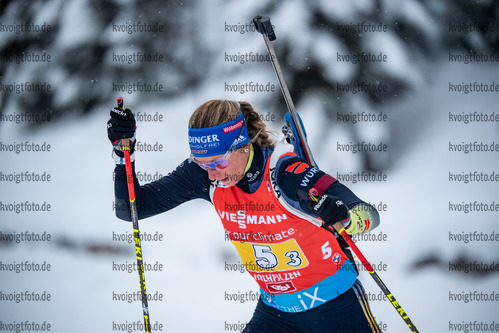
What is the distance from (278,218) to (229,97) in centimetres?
434

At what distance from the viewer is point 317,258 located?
2.06 meters

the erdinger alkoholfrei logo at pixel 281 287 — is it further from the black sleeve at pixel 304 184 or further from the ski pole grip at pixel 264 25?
the ski pole grip at pixel 264 25

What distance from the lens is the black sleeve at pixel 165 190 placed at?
2271 millimetres

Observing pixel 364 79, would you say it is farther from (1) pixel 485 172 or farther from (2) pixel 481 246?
(2) pixel 481 246

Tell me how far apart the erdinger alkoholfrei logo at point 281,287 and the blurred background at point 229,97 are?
2.60 metres

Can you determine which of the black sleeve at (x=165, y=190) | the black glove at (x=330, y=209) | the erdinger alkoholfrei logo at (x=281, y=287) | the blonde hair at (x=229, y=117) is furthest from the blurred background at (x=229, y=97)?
the black glove at (x=330, y=209)

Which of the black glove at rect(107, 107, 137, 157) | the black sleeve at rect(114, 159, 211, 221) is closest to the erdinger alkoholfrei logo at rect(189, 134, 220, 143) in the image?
the black sleeve at rect(114, 159, 211, 221)

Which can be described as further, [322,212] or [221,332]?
[221,332]

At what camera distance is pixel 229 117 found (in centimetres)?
205

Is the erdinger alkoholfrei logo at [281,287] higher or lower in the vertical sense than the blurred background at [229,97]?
lower

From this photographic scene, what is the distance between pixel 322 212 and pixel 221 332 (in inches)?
89.9

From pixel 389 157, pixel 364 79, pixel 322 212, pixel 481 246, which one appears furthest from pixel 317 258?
pixel 364 79

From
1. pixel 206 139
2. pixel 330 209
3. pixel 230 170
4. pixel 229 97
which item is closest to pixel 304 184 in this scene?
pixel 330 209

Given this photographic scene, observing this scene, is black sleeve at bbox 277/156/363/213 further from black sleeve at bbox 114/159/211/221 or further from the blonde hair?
black sleeve at bbox 114/159/211/221
